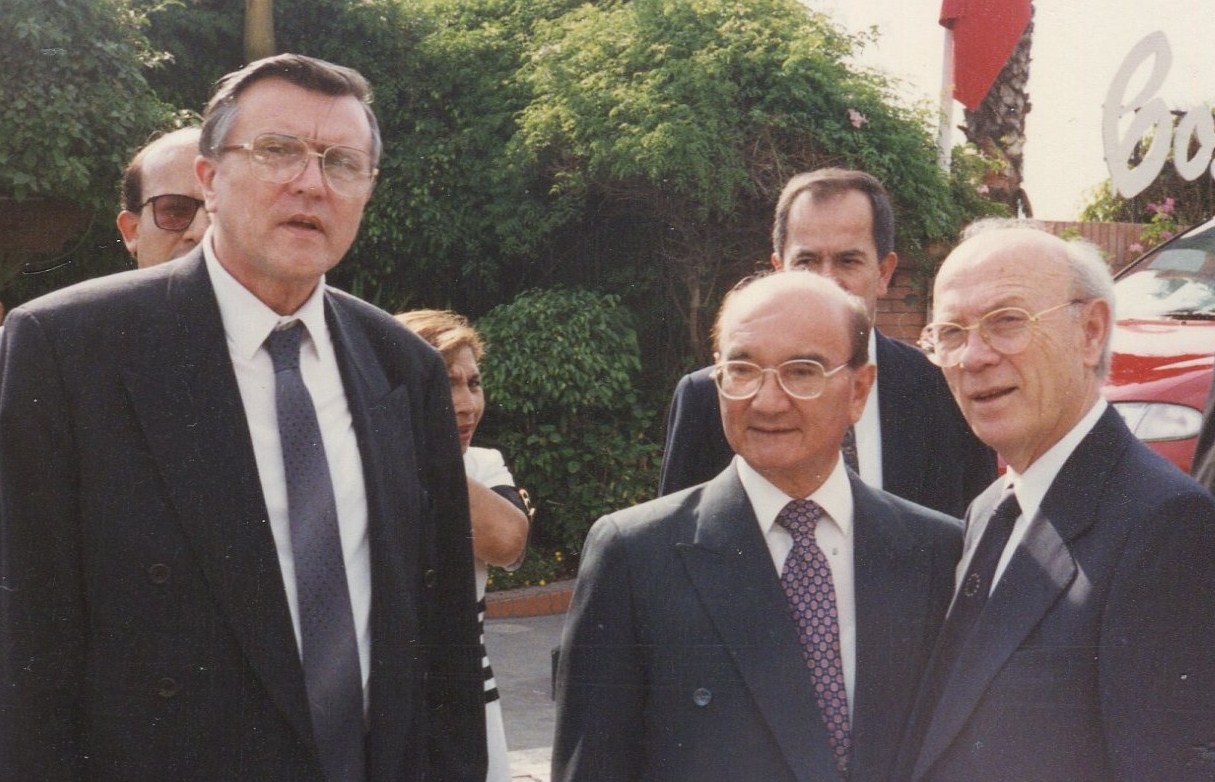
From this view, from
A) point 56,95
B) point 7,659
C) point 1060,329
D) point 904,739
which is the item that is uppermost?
point 56,95

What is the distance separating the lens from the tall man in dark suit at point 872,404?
345 cm

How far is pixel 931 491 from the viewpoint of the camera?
3.49 meters

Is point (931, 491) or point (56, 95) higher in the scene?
point (56, 95)

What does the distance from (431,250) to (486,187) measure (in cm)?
68

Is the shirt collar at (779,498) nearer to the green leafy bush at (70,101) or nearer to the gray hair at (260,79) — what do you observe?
the gray hair at (260,79)

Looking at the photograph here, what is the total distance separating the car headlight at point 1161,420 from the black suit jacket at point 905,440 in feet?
9.49

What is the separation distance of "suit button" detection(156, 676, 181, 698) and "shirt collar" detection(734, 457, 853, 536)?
1028 mm

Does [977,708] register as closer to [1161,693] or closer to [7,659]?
[1161,693]

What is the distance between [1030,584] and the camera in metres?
2.28

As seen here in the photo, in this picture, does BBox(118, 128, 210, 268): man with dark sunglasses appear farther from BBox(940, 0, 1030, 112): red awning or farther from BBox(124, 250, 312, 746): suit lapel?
BBox(940, 0, 1030, 112): red awning

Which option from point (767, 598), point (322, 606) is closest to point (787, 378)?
point (767, 598)

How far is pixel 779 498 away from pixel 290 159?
1.08 metres

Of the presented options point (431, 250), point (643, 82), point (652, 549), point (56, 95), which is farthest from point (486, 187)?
point (652, 549)

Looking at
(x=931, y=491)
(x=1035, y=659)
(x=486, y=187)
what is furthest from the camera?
(x=486, y=187)
